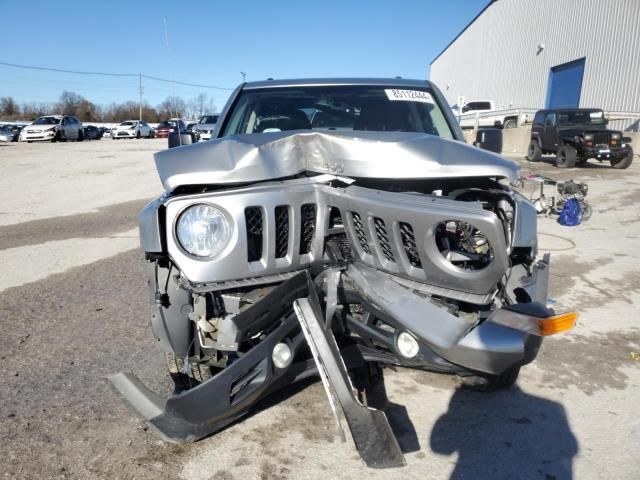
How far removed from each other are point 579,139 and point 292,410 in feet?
52.7

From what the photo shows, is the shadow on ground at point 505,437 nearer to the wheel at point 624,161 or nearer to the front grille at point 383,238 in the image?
the front grille at point 383,238

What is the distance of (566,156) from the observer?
16.3 metres

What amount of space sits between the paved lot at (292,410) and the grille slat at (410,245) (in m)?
0.96

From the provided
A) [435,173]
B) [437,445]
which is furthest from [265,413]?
[435,173]

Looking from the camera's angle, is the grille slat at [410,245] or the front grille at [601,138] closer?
the grille slat at [410,245]

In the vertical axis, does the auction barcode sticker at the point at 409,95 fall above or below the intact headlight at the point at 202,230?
above

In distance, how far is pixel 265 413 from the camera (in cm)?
273

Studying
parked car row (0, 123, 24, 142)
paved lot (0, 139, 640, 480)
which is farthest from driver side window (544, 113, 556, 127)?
parked car row (0, 123, 24, 142)

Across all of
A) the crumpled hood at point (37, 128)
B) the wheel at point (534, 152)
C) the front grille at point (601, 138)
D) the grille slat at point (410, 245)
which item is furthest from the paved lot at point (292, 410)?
the crumpled hood at point (37, 128)

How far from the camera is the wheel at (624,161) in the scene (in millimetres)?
15953

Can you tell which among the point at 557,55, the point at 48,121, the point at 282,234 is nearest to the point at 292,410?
the point at 282,234

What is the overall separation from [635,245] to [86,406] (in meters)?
7.05

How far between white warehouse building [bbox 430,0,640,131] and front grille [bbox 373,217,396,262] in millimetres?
23990

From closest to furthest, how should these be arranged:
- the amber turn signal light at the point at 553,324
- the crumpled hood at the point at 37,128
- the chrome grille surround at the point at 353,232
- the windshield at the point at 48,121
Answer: the amber turn signal light at the point at 553,324 < the chrome grille surround at the point at 353,232 < the crumpled hood at the point at 37,128 < the windshield at the point at 48,121
